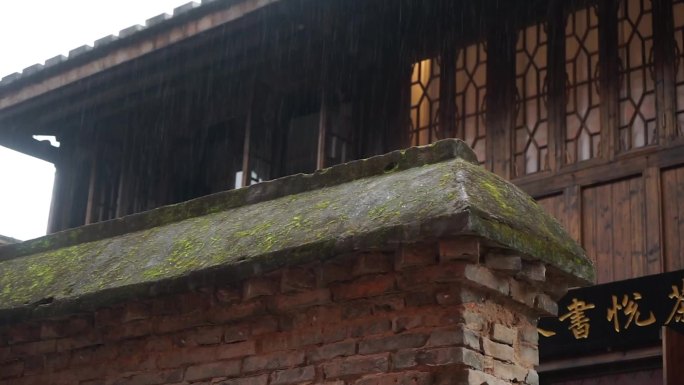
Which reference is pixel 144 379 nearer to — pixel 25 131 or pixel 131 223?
pixel 131 223

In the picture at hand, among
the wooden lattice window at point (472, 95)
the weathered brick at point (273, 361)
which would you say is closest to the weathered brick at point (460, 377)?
the weathered brick at point (273, 361)

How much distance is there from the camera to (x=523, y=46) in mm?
9297

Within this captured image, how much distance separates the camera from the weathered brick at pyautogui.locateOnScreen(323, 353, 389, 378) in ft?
14.9

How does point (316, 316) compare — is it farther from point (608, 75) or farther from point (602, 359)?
point (608, 75)

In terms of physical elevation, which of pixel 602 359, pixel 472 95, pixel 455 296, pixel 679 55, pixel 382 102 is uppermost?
pixel 382 102

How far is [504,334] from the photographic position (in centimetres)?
464

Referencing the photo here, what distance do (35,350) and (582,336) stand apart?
4.25 meters

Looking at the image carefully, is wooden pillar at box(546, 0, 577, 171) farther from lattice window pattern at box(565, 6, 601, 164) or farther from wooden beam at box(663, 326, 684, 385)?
wooden beam at box(663, 326, 684, 385)

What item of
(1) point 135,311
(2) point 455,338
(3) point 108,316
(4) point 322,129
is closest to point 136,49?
(4) point 322,129

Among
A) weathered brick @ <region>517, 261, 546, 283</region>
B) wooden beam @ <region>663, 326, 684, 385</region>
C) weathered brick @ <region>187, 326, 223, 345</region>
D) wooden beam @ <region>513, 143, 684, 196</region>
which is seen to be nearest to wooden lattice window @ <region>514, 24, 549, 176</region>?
wooden beam @ <region>513, 143, 684, 196</region>

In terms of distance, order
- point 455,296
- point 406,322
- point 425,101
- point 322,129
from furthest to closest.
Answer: point 322,129 → point 425,101 → point 406,322 → point 455,296

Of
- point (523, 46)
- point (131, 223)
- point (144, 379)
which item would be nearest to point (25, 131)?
point (523, 46)

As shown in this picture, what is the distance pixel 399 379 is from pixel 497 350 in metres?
0.44

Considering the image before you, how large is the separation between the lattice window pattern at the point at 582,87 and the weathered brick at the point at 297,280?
434 cm
